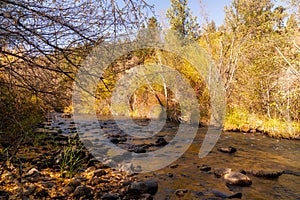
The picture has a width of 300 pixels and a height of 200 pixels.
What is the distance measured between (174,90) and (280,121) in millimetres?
7316

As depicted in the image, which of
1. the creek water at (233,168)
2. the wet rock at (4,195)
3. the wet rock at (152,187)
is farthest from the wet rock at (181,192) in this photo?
the wet rock at (4,195)

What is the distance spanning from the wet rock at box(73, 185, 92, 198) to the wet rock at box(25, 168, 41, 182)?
944 millimetres

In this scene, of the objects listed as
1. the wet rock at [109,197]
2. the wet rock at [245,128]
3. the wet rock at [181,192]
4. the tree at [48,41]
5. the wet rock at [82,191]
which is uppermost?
the tree at [48,41]

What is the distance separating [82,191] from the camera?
4.20 metres

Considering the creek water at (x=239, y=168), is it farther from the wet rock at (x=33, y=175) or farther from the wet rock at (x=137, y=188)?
the wet rock at (x=33, y=175)

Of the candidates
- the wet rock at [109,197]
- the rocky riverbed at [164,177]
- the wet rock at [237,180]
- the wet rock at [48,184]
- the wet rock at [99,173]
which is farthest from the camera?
the wet rock at [99,173]

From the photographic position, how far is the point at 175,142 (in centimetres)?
957

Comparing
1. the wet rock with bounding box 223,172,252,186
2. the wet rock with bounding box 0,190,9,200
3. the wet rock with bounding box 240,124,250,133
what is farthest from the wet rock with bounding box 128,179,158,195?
the wet rock with bounding box 240,124,250,133

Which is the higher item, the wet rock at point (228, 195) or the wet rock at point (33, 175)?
the wet rock at point (33, 175)

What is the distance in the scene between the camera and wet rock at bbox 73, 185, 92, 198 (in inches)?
163

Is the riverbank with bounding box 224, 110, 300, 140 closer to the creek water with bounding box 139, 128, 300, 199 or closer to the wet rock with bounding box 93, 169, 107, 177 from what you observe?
the creek water with bounding box 139, 128, 300, 199

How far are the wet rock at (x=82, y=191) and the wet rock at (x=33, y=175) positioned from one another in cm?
94

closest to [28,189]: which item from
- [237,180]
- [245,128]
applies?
[237,180]

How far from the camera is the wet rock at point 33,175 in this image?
4.55m
